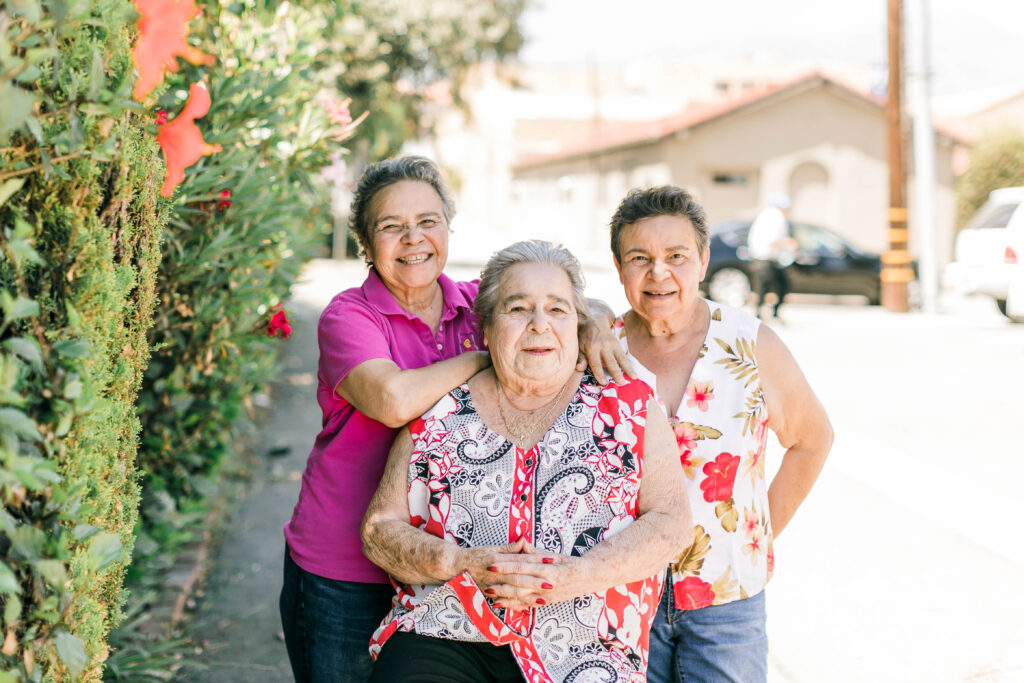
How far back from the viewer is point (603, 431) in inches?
97.8

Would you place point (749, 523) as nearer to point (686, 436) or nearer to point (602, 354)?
point (686, 436)

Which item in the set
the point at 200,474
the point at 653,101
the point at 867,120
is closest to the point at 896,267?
the point at 867,120

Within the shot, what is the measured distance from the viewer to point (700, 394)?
8.79 ft

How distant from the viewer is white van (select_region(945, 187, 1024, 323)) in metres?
12.8

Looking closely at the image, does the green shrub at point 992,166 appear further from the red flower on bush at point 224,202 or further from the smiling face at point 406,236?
the smiling face at point 406,236

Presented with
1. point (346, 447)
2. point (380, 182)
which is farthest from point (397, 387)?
point (380, 182)

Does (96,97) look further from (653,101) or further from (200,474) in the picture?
(653,101)

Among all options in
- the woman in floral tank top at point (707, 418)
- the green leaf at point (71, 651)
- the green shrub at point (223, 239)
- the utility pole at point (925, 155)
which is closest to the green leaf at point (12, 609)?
the green leaf at point (71, 651)

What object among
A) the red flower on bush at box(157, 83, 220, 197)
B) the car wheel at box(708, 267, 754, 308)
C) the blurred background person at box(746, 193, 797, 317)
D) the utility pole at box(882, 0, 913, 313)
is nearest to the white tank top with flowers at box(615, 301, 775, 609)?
the red flower on bush at box(157, 83, 220, 197)

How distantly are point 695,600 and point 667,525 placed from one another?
0.32 m

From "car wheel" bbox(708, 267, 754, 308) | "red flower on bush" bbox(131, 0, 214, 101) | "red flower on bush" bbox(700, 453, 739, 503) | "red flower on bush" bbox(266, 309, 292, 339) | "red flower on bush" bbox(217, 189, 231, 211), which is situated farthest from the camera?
"car wheel" bbox(708, 267, 754, 308)

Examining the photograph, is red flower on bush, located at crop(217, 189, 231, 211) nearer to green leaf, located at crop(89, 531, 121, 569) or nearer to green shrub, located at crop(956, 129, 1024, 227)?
green leaf, located at crop(89, 531, 121, 569)

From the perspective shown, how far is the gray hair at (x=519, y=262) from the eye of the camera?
2635mm

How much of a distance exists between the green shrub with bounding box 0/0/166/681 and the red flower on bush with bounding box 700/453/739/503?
1526 mm
